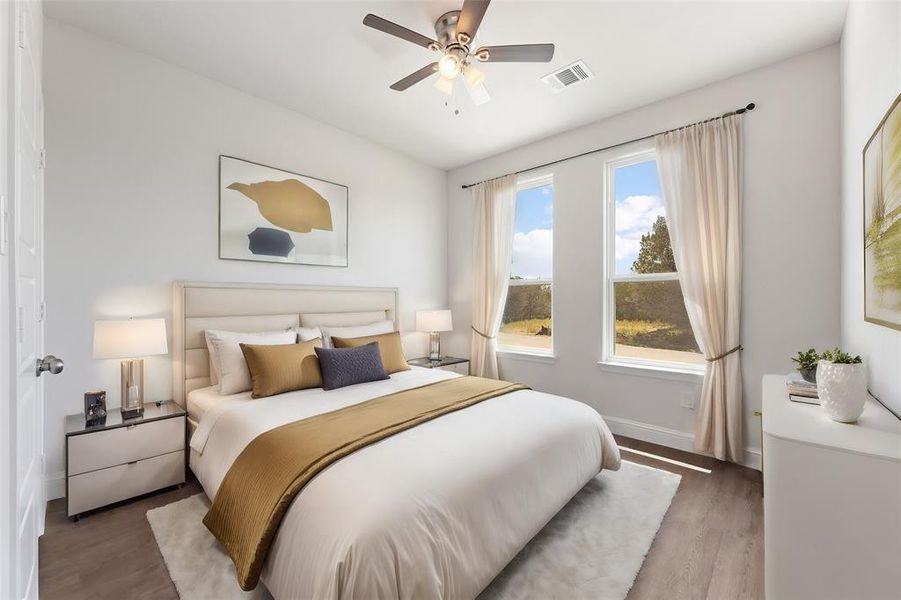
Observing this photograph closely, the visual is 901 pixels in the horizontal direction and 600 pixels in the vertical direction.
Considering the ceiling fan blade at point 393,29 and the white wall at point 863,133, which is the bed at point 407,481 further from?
the ceiling fan blade at point 393,29

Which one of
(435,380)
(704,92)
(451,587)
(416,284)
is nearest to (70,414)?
(435,380)

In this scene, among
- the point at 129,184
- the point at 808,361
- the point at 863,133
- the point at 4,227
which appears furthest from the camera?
the point at 129,184

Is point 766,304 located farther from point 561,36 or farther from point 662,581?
point 561,36

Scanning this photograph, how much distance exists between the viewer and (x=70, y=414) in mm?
2414

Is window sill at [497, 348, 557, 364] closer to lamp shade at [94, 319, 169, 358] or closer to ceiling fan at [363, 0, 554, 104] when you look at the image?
ceiling fan at [363, 0, 554, 104]

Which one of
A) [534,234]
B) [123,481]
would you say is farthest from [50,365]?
[534,234]

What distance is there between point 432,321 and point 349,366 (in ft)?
5.35

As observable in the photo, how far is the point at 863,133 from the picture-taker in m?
1.88

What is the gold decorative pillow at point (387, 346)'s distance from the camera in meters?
3.18

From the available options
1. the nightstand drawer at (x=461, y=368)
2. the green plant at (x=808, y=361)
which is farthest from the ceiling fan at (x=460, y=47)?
the nightstand drawer at (x=461, y=368)

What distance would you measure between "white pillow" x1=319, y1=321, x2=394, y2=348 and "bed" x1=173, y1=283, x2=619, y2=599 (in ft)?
2.17

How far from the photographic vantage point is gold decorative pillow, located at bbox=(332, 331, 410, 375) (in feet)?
10.4

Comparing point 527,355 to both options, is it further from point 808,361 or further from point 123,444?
point 123,444

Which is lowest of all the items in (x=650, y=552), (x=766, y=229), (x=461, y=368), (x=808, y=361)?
(x=650, y=552)
